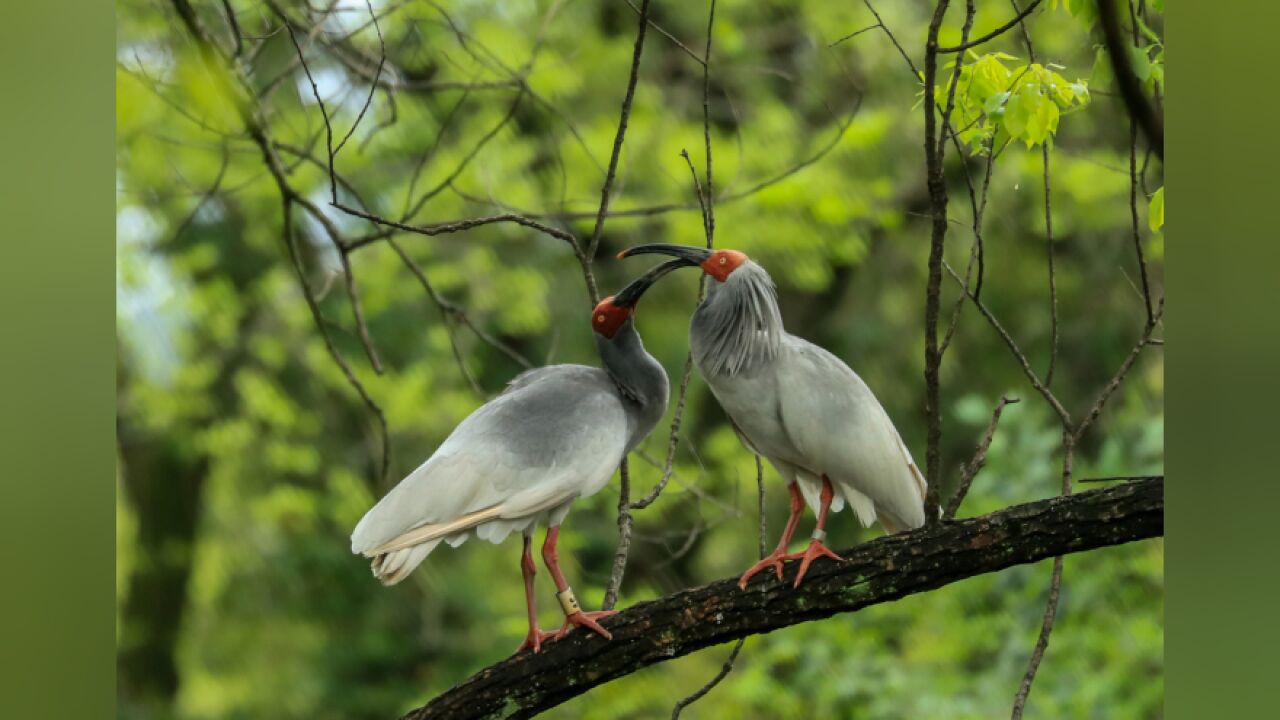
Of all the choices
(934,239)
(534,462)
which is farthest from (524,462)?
(934,239)

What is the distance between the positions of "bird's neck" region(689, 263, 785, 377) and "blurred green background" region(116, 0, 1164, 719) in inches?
27.9

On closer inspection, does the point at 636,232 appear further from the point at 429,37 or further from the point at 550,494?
A: the point at 550,494

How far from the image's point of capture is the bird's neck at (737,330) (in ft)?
6.96

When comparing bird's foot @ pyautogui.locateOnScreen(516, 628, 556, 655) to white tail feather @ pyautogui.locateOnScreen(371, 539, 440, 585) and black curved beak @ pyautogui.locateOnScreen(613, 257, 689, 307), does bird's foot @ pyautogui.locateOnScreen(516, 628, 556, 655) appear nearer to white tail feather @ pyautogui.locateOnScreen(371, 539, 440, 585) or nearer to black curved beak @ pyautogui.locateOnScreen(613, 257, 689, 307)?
white tail feather @ pyautogui.locateOnScreen(371, 539, 440, 585)

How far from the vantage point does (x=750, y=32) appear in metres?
3.46

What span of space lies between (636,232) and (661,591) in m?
1.05

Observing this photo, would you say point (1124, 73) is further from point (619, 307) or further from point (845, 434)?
point (619, 307)

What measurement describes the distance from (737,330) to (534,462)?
403 mm

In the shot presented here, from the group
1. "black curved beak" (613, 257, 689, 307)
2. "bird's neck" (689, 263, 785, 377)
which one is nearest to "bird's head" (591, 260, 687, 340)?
"black curved beak" (613, 257, 689, 307)

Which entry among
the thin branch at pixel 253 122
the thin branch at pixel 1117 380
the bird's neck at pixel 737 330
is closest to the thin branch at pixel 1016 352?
the thin branch at pixel 1117 380

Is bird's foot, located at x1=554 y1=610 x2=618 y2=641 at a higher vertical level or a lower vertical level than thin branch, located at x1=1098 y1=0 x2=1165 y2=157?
lower

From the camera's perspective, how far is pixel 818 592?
208 centimetres

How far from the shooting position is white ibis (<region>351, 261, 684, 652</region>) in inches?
82.7
